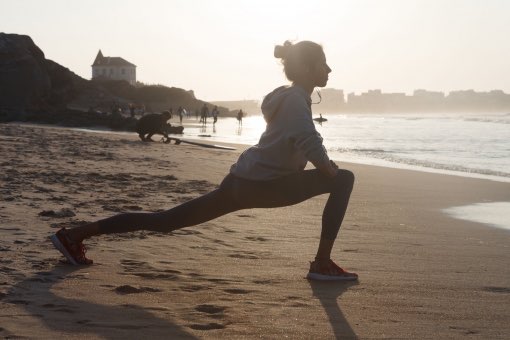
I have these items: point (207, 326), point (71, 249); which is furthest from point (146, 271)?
point (207, 326)

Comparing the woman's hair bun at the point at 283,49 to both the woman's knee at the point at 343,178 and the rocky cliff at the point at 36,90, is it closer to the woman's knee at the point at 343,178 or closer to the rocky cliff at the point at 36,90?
the woman's knee at the point at 343,178

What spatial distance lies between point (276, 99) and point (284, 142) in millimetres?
273

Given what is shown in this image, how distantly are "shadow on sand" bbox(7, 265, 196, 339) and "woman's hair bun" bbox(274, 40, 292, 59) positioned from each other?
1.76m

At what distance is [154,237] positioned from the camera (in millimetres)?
5766

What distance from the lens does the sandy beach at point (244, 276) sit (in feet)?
11.4

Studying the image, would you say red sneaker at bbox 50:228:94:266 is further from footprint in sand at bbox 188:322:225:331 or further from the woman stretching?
footprint in sand at bbox 188:322:225:331

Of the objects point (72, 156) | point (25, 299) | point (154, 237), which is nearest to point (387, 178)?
point (72, 156)

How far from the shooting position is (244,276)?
4535 millimetres

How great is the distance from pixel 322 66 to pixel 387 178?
1018 centimetres

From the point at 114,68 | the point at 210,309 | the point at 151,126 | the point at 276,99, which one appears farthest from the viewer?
the point at 114,68

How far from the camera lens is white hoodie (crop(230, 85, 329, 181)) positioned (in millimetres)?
4109

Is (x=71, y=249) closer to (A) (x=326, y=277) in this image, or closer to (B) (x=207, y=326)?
(B) (x=207, y=326)

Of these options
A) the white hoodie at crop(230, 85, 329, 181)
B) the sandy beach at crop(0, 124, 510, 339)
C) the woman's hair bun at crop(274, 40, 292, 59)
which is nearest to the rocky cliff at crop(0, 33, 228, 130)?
the sandy beach at crop(0, 124, 510, 339)

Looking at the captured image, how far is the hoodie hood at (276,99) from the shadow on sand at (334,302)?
1.07 meters
